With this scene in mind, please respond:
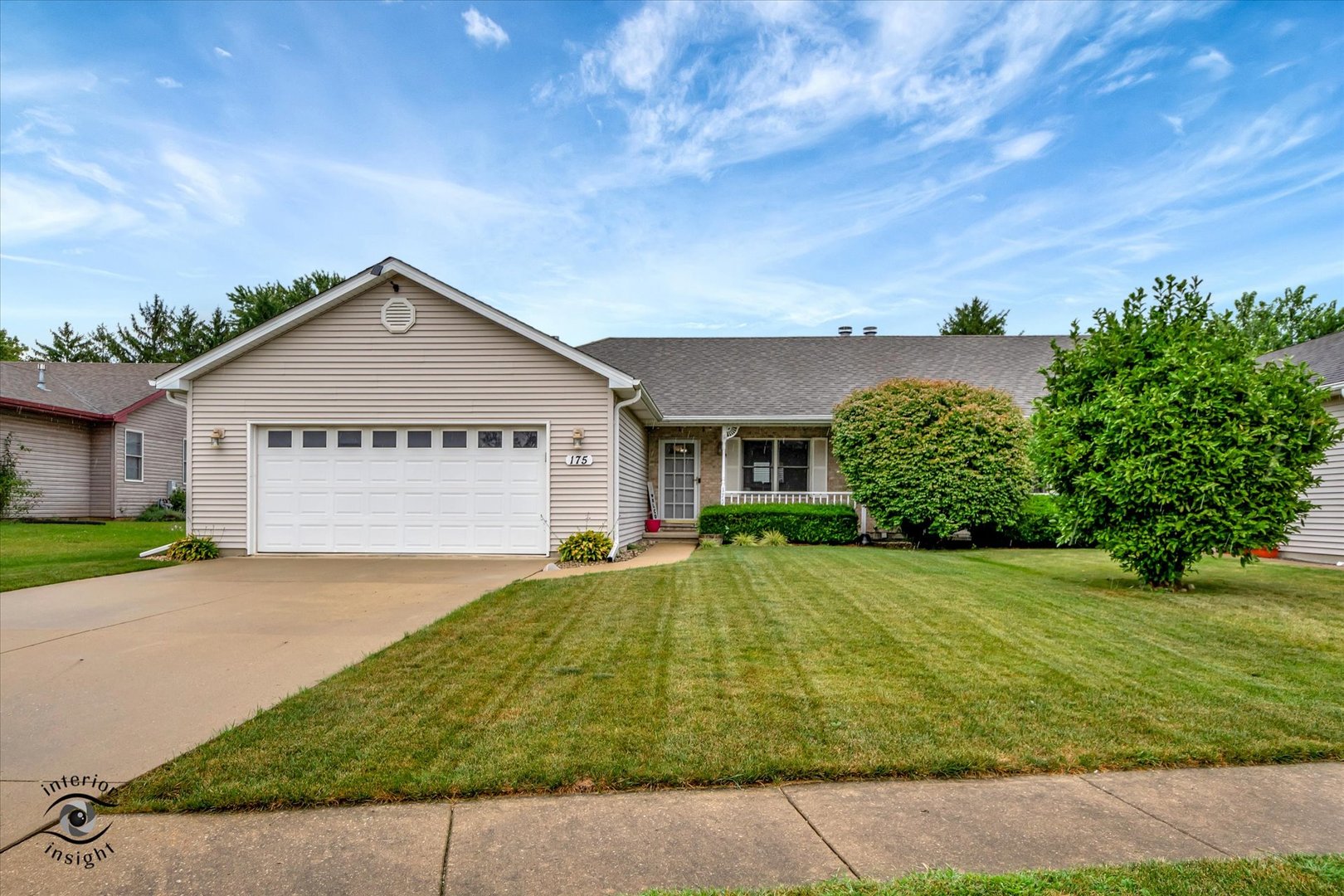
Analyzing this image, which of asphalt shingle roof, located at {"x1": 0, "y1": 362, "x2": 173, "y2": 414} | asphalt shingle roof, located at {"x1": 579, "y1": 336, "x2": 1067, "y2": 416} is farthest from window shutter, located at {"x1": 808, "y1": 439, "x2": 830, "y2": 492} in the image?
asphalt shingle roof, located at {"x1": 0, "y1": 362, "x2": 173, "y2": 414}

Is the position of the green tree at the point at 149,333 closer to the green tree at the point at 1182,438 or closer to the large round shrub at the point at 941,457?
the large round shrub at the point at 941,457

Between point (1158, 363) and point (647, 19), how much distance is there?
9900 mm

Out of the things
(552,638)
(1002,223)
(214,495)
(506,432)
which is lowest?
(552,638)

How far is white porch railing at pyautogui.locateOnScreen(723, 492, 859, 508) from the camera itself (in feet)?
51.8

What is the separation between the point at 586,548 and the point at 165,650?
6.14m

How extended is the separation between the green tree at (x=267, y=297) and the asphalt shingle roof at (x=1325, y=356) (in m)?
37.6

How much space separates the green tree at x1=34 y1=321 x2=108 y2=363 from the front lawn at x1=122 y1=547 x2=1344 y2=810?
54.5 metres

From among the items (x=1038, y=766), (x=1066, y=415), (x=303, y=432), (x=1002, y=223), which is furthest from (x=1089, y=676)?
(x=1002, y=223)

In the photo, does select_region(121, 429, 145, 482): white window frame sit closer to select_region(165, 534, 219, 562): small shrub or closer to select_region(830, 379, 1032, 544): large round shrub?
select_region(165, 534, 219, 562): small shrub

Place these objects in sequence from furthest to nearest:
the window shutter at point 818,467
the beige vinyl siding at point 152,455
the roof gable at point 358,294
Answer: the beige vinyl siding at point 152,455
the window shutter at point 818,467
the roof gable at point 358,294

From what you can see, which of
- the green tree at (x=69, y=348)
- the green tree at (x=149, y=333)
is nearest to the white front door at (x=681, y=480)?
the green tree at (x=149, y=333)

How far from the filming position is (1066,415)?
8648 mm

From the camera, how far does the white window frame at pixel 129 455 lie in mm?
21266

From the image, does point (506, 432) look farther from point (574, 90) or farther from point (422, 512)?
point (574, 90)
